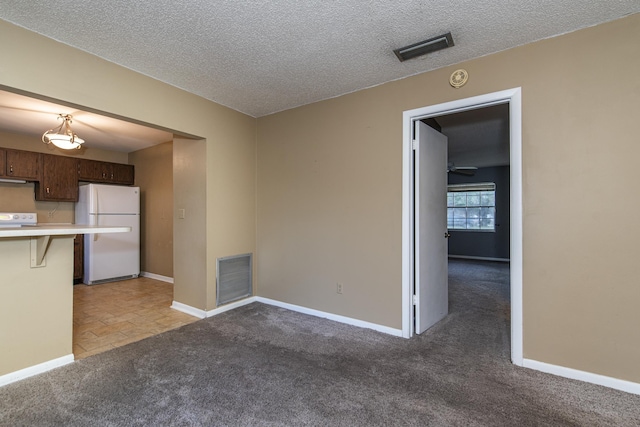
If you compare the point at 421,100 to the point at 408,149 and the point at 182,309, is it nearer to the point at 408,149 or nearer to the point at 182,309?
the point at 408,149

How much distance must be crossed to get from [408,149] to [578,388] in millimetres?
2157

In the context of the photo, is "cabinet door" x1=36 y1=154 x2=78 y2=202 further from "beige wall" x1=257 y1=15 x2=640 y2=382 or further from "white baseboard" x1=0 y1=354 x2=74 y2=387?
"beige wall" x1=257 y1=15 x2=640 y2=382

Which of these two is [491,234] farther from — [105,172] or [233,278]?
[105,172]

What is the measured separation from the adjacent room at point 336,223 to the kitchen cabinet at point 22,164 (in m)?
0.79

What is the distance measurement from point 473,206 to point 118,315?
8.18 meters

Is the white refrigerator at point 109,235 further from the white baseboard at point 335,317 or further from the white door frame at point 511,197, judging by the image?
the white door frame at point 511,197

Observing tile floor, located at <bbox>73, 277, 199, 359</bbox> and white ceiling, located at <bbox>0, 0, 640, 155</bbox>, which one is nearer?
white ceiling, located at <bbox>0, 0, 640, 155</bbox>

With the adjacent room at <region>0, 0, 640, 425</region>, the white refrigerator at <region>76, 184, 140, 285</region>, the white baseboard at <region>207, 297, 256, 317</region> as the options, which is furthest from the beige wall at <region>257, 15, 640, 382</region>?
the white refrigerator at <region>76, 184, 140, 285</region>

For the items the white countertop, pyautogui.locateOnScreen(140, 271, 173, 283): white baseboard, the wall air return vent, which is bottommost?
pyautogui.locateOnScreen(140, 271, 173, 283): white baseboard

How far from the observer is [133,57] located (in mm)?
2418

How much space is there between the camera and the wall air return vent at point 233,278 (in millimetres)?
3469

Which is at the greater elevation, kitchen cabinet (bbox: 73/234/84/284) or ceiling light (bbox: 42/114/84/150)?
ceiling light (bbox: 42/114/84/150)

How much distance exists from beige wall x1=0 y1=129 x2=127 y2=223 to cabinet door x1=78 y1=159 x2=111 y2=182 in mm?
265

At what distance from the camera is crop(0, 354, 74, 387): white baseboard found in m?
1.99
